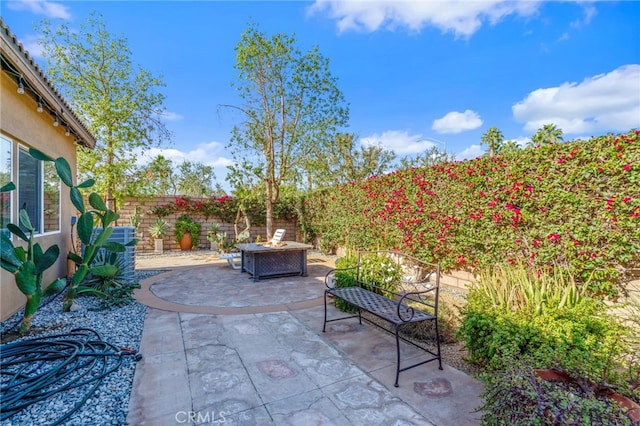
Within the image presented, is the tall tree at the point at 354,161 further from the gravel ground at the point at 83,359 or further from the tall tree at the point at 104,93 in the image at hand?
the gravel ground at the point at 83,359

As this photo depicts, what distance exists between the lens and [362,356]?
3.20 meters

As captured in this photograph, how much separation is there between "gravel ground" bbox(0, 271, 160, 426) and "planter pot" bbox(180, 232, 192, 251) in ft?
23.4

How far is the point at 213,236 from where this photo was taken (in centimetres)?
1204

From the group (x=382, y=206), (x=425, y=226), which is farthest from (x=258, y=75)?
(x=425, y=226)

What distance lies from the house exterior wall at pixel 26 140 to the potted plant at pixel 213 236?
18.1 feet

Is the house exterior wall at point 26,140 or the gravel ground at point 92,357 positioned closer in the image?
the gravel ground at point 92,357

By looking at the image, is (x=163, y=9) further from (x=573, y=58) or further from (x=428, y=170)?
(x=573, y=58)

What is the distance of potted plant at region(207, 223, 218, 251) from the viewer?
12.0m

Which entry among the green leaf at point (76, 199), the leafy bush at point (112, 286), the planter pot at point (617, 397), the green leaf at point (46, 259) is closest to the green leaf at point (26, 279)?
the green leaf at point (46, 259)

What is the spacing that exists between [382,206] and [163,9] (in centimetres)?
615

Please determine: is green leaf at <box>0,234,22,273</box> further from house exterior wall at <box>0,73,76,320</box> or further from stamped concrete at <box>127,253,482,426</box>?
stamped concrete at <box>127,253,482,426</box>

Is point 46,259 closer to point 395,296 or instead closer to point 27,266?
point 27,266

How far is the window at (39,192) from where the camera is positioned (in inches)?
185

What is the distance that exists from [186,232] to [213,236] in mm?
1091
